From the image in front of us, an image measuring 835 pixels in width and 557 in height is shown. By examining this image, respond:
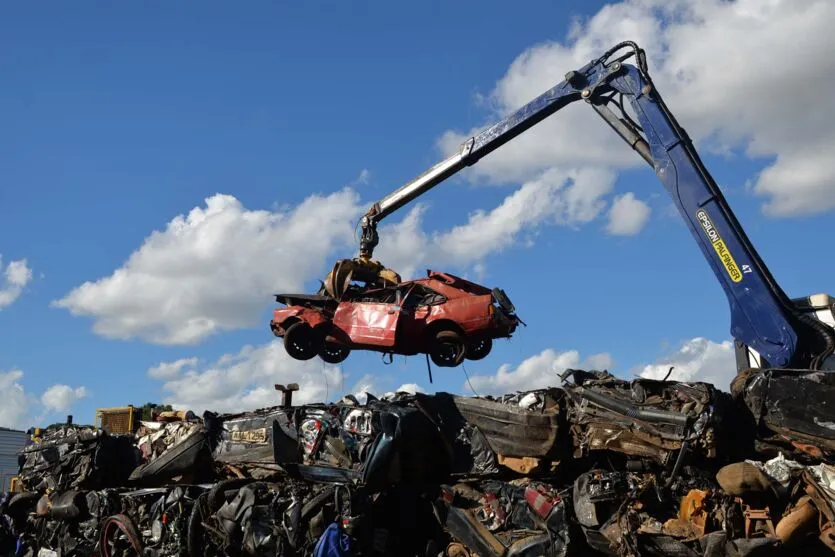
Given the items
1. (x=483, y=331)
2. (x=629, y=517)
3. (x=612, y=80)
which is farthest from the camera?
(x=483, y=331)

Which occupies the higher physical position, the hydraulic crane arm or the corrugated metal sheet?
the corrugated metal sheet

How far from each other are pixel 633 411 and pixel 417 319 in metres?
6.56

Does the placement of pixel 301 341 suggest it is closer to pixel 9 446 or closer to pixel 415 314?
pixel 415 314

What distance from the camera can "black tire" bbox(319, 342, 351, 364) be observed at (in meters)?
15.7

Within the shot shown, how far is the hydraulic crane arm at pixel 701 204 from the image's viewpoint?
1023cm

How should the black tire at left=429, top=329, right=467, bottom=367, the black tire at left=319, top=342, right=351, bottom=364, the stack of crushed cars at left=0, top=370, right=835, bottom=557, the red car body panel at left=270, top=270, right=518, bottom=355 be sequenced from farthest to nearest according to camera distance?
the black tire at left=319, top=342, right=351, bottom=364 → the black tire at left=429, top=329, right=467, bottom=367 → the red car body panel at left=270, top=270, right=518, bottom=355 → the stack of crushed cars at left=0, top=370, right=835, bottom=557

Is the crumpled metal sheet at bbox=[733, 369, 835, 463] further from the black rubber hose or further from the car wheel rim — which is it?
the car wheel rim

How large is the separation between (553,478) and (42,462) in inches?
362

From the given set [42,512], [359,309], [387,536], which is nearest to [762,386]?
[387,536]

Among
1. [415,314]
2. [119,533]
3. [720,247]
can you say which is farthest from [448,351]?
[119,533]

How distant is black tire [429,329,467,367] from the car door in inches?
32.7

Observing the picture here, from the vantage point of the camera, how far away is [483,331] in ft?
46.5

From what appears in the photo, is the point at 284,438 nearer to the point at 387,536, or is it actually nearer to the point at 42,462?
the point at 387,536

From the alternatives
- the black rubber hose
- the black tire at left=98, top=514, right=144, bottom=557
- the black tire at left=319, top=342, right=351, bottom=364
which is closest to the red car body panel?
the black tire at left=319, top=342, right=351, bottom=364
